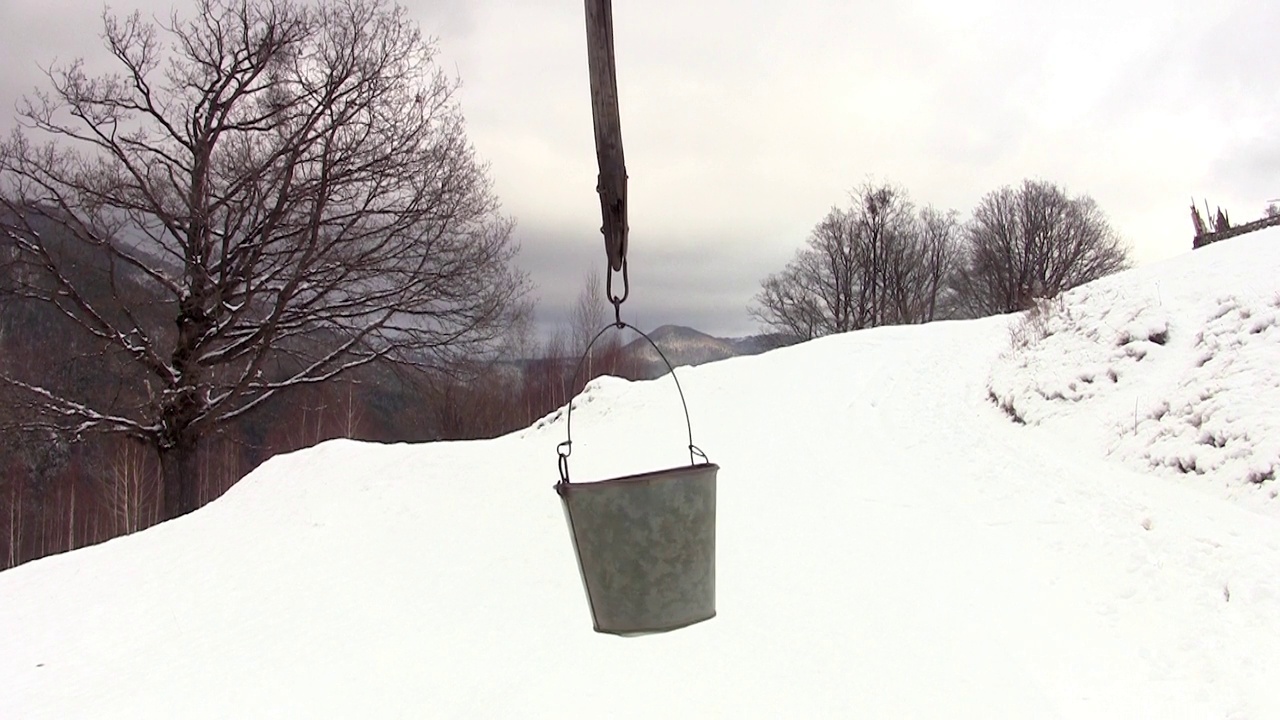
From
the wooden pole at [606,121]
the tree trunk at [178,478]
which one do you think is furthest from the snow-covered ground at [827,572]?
the tree trunk at [178,478]

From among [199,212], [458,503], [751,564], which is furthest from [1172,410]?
[199,212]

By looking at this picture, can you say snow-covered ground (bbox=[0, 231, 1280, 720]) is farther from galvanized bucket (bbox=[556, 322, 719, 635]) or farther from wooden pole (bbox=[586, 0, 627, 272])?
wooden pole (bbox=[586, 0, 627, 272])

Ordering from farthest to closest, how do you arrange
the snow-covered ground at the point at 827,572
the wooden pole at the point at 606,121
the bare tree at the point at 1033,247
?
the bare tree at the point at 1033,247 < the snow-covered ground at the point at 827,572 < the wooden pole at the point at 606,121

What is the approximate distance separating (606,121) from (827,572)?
4.78m

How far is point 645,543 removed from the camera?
2.65 meters

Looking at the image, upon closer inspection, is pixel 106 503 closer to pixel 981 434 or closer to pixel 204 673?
pixel 204 673

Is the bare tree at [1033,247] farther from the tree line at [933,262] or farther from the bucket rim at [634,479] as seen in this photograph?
the bucket rim at [634,479]

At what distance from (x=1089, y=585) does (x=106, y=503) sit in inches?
1285

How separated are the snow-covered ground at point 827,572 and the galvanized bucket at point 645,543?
6.49 feet

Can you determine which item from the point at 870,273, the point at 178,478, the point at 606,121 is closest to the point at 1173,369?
the point at 606,121

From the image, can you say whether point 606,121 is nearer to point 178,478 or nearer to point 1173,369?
point 1173,369

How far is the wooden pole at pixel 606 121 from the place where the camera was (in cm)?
244

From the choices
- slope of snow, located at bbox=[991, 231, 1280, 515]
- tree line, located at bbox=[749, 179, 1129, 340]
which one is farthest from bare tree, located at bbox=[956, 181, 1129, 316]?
slope of snow, located at bbox=[991, 231, 1280, 515]

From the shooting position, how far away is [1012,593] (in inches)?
210
